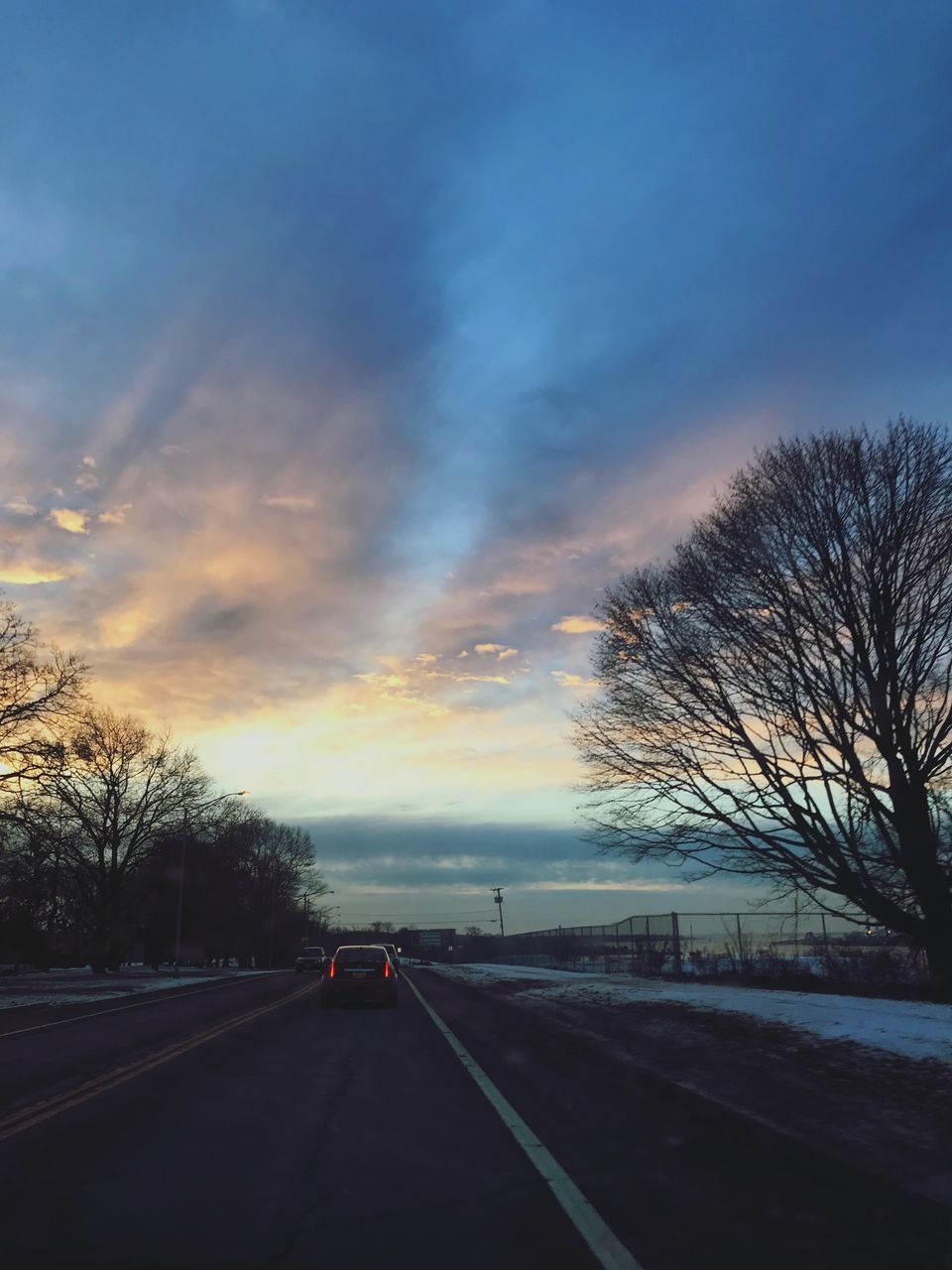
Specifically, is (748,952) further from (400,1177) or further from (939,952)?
(400,1177)

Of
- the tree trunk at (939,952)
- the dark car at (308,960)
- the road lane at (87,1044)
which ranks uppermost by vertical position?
the tree trunk at (939,952)

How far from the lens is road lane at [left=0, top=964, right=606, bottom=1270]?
16.5 ft

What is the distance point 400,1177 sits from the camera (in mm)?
6594

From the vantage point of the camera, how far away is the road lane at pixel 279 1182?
5031 millimetres

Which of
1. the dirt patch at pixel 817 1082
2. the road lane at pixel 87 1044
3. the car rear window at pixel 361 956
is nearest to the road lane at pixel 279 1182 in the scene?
the road lane at pixel 87 1044

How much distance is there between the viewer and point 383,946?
88.9 ft

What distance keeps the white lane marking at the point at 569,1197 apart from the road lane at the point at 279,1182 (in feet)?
0.32

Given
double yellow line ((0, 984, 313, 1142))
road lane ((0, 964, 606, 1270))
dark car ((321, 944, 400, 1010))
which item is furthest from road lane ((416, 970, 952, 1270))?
dark car ((321, 944, 400, 1010))

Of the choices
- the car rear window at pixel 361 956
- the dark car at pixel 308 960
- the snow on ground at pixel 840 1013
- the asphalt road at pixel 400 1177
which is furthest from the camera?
the dark car at pixel 308 960

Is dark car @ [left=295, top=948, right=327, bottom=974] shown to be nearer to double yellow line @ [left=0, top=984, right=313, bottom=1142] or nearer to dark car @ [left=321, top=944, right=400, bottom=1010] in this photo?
dark car @ [left=321, top=944, right=400, bottom=1010]

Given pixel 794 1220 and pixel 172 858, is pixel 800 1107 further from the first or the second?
pixel 172 858

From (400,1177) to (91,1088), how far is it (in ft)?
17.5

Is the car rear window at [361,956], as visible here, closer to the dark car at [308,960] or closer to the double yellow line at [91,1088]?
the double yellow line at [91,1088]

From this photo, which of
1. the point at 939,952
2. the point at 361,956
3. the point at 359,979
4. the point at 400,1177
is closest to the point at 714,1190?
the point at 400,1177
